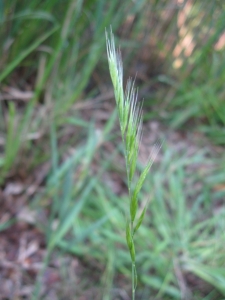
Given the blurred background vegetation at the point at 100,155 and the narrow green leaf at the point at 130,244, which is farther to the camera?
the blurred background vegetation at the point at 100,155

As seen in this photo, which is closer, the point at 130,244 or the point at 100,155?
the point at 130,244

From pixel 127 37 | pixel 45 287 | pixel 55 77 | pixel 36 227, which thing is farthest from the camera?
pixel 127 37

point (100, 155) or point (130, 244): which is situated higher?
point (100, 155)

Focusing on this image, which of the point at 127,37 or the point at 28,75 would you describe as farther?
the point at 127,37

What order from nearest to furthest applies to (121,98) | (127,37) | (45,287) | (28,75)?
(121,98), (45,287), (28,75), (127,37)

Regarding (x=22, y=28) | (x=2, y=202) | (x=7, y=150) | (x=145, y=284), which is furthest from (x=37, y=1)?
(x=145, y=284)

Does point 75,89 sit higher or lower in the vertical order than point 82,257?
higher

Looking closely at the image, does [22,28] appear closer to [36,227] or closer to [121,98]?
[36,227]

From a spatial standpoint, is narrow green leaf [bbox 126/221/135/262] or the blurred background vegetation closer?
narrow green leaf [bbox 126/221/135/262]
